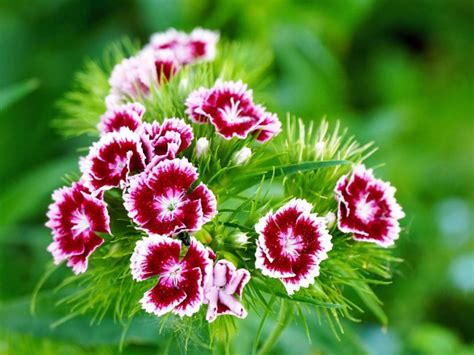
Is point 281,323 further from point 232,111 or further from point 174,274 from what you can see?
point 232,111

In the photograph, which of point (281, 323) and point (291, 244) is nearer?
point (291, 244)

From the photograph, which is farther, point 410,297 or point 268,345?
point 410,297

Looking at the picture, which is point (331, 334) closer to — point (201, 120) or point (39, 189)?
point (201, 120)

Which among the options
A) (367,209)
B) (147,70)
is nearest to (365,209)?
(367,209)

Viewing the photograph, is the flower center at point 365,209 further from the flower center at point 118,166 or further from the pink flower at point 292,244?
the flower center at point 118,166

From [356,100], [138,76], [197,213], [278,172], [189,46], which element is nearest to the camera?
[197,213]

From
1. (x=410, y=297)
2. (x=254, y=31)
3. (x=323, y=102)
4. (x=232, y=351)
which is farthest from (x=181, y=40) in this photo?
(x=410, y=297)

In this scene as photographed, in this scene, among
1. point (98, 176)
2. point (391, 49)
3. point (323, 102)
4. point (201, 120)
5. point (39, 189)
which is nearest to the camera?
point (98, 176)

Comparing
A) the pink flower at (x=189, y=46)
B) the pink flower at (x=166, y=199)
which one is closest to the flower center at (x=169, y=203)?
the pink flower at (x=166, y=199)
